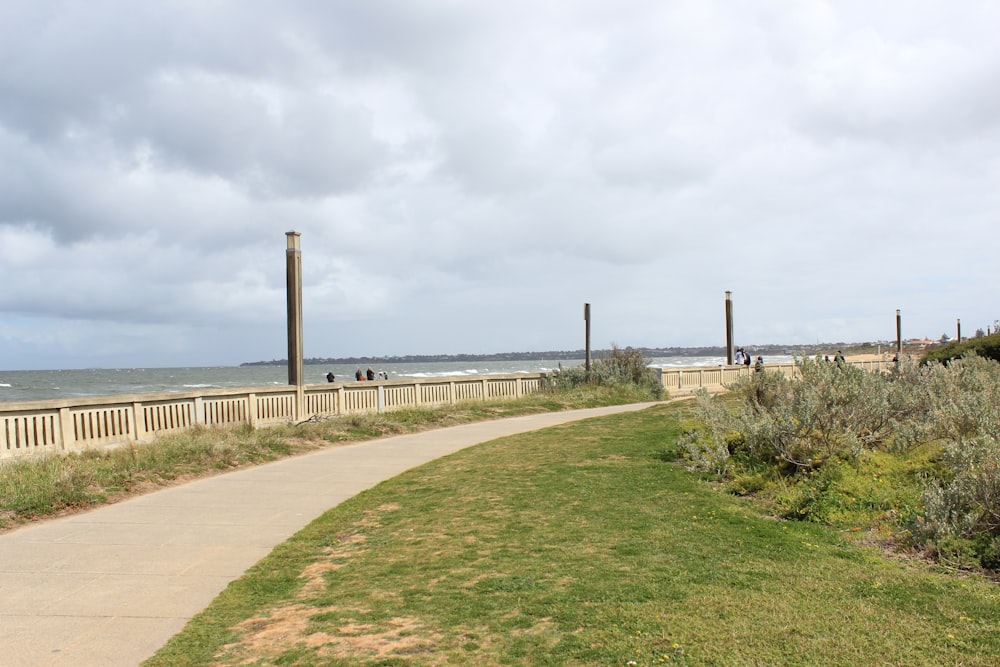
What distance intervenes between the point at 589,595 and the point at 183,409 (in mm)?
11396

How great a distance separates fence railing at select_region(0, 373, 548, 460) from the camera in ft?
37.6

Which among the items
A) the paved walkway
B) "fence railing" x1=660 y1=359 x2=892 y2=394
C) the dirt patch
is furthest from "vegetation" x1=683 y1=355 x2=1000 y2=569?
"fence railing" x1=660 y1=359 x2=892 y2=394

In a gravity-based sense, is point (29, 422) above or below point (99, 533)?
above

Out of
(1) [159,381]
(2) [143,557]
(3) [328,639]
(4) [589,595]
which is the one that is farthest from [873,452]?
(1) [159,381]

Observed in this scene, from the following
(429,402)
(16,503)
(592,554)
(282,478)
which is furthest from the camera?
(429,402)

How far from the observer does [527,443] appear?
13844mm

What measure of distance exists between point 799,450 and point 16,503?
8.79 meters

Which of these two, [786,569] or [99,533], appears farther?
[99,533]

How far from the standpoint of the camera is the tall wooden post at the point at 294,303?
1700 cm

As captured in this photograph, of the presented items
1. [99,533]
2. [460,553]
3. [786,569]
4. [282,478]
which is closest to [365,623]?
[460,553]

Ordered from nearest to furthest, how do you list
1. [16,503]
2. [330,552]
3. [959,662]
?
[959,662] → [330,552] → [16,503]

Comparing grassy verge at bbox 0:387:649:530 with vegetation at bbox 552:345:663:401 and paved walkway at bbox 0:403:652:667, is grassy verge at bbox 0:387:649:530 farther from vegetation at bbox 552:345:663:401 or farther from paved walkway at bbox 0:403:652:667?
vegetation at bbox 552:345:663:401

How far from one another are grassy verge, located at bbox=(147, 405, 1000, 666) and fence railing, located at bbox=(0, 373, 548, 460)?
5.79 metres

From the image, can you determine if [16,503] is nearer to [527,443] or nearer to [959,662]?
[527,443]
